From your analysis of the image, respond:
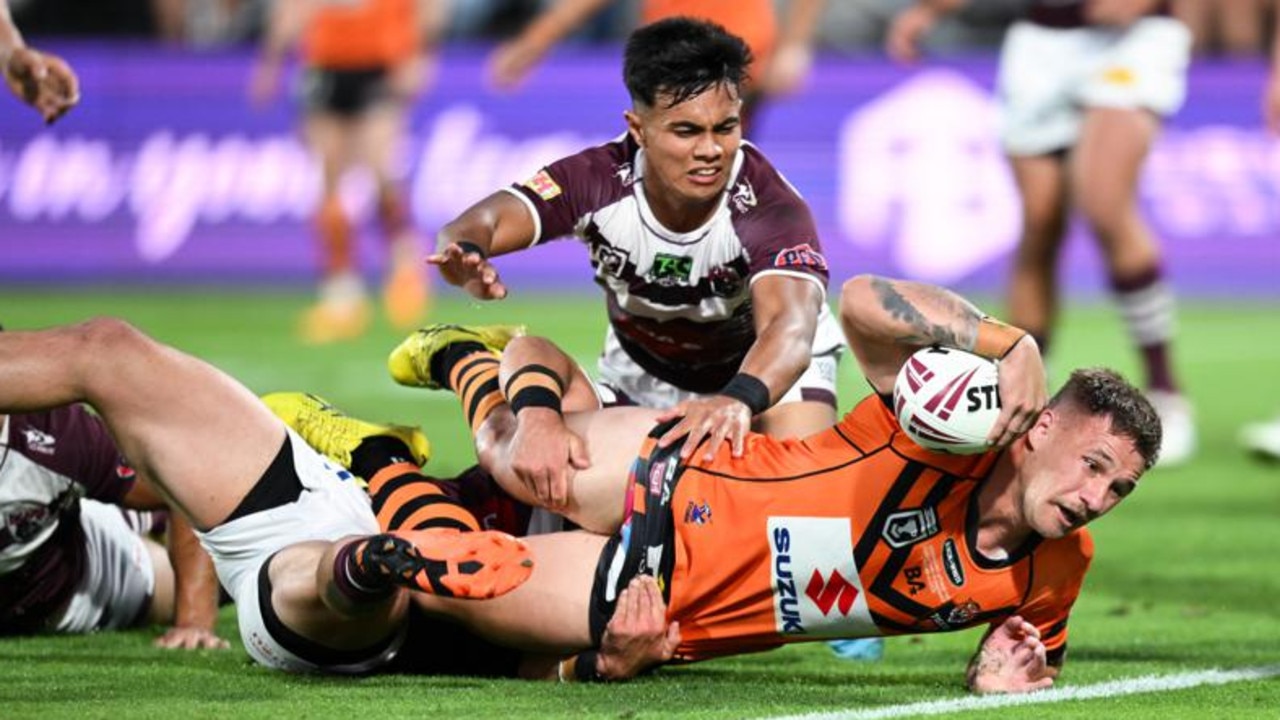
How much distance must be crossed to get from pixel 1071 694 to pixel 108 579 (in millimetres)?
2736

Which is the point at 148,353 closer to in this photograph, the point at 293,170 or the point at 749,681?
the point at 749,681

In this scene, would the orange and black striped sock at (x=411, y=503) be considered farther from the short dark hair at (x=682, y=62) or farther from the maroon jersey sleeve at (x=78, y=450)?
the short dark hair at (x=682, y=62)

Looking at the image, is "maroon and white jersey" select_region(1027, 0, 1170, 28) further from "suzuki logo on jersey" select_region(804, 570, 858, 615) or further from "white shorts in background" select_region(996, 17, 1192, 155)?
"suzuki logo on jersey" select_region(804, 570, 858, 615)

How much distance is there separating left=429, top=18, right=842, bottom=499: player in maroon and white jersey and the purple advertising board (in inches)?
358

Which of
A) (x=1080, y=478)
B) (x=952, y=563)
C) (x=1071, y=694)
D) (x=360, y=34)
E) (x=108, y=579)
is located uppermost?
(x=360, y=34)

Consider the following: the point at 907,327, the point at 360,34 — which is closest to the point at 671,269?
the point at 907,327

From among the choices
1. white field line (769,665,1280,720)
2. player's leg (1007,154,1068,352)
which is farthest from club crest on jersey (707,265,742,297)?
player's leg (1007,154,1068,352)

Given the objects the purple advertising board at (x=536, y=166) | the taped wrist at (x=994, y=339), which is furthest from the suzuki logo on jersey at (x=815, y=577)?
the purple advertising board at (x=536, y=166)

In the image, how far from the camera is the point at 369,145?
15.4 meters

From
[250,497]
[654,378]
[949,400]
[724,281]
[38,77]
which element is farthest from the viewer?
[654,378]

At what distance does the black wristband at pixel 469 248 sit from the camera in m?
5.49

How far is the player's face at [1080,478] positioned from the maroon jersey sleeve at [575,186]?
1.64m

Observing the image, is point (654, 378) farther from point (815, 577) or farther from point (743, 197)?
point (815, 577)

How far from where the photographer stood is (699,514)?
5.27 m
